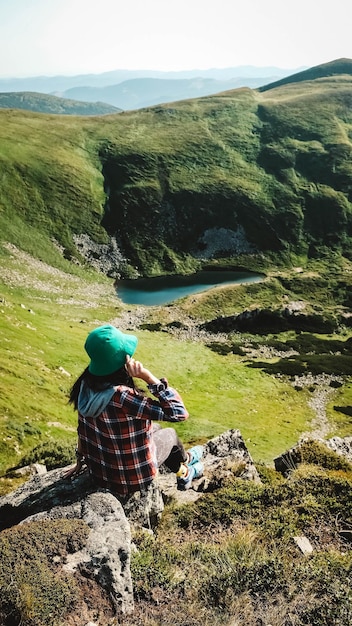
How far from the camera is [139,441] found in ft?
29.8

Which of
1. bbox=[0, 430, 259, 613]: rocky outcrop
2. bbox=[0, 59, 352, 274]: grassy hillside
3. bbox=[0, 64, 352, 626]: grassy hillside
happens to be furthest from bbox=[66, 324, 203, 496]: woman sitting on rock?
bbox=[0, 59, 352, 274]: grassy hillside

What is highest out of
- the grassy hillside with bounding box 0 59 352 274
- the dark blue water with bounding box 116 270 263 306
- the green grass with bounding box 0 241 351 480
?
the grassy hillside with bounding box 0 59 352 274

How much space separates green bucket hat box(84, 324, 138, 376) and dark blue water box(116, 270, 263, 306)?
100923mm

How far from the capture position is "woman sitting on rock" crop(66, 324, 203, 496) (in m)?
8.49

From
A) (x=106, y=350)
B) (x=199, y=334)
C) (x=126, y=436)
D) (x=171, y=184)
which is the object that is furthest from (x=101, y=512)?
(x=171, y=184)

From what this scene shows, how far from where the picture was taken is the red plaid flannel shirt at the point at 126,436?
8562 mm

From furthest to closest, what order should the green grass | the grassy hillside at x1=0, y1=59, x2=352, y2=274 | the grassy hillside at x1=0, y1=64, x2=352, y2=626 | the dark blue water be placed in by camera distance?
the grassy hillside at x1=0, y1=59, x2=352, y2=274
the dark blue water
the green grass
the grassy hillside at x1=0, y1=64, x2=352, y2=626

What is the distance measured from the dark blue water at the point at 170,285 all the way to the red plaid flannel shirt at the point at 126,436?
100096 mm

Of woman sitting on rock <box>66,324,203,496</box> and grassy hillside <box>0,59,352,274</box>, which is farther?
grassy hillside <box>0,59,352,274</box>

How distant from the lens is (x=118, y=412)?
28.6 ft

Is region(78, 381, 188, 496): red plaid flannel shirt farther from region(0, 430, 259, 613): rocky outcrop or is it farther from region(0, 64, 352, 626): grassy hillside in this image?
region(0, 64, 352, 626): grassy hillside

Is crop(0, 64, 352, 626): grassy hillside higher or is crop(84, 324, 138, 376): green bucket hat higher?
crop(84, 324, 138, 376): green bucket hat

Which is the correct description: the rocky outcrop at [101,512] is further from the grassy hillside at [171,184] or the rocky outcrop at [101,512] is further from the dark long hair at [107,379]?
the grassy hillside at [171,184]

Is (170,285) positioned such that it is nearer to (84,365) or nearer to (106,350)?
(84,365)
